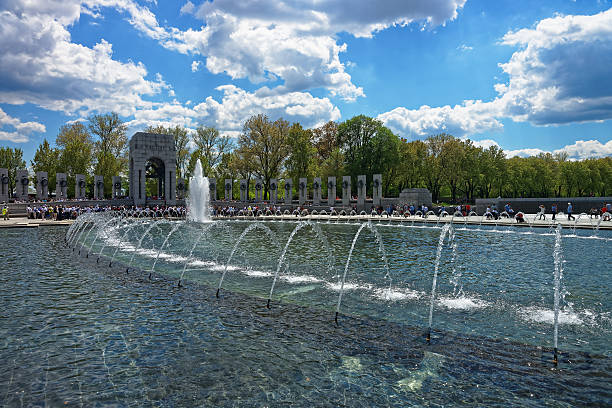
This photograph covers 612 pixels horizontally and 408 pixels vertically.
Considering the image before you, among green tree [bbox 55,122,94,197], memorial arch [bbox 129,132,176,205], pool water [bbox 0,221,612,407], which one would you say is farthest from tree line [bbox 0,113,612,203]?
pool water [bbox 0,221,612,407]

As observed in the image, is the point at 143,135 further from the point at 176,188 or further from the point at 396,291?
the point at 396,291

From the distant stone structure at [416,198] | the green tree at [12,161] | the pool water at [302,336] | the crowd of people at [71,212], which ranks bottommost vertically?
the pool water at [302,336]

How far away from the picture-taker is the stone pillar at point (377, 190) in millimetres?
53156

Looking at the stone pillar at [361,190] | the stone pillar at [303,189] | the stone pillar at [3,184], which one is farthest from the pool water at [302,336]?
the stone pillar at [3,184]

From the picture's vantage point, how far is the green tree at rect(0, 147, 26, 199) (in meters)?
74.8

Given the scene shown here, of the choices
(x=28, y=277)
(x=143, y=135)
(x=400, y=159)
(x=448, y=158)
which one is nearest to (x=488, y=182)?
(x=448, y=158)

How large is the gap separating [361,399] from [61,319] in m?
7.27

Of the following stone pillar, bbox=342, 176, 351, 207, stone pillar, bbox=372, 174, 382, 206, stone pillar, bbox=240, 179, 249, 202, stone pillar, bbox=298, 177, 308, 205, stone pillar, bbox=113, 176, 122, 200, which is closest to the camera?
stone pillar, bbox=372, 174, 382, 206

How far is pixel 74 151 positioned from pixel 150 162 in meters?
12.1

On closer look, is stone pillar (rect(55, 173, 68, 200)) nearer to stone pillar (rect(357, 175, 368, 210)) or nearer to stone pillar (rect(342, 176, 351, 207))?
stone pillar (rect(342, 176, 351, 207))

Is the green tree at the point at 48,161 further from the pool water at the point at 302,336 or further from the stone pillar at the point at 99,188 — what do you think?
the pool water at the point at 302,336

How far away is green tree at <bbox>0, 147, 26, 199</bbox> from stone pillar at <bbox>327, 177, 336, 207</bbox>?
5998 cm

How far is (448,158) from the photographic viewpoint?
68.4 meters

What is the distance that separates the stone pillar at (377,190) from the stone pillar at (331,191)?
19.1 feet
